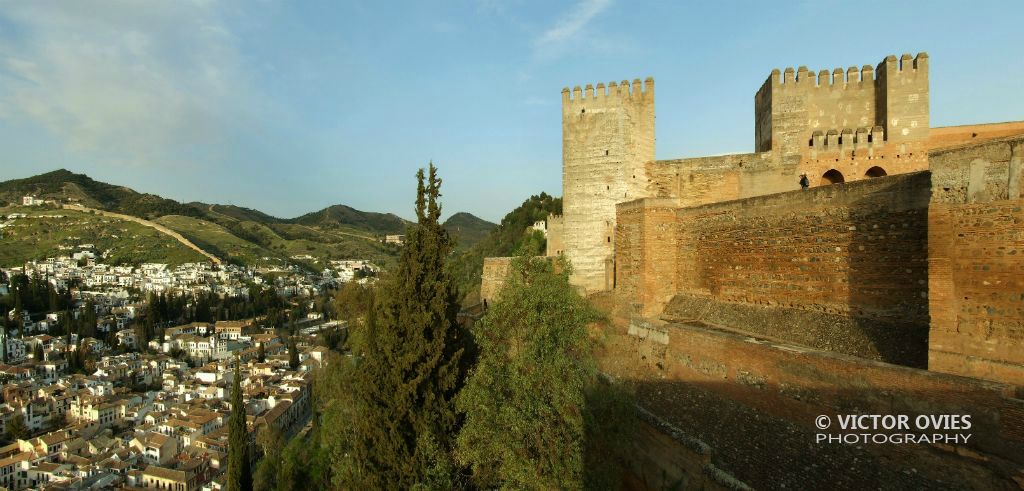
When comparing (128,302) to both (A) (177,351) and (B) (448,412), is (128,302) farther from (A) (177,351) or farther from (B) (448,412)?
(B) (448,412)

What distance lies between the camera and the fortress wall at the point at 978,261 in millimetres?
5785

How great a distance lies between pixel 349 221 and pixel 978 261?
628 feet

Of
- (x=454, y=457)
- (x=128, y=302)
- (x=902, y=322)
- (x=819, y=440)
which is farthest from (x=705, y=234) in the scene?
(x=128, y=302)

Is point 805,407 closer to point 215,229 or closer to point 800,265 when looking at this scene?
point 800,265

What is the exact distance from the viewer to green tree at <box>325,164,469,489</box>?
7992 mm

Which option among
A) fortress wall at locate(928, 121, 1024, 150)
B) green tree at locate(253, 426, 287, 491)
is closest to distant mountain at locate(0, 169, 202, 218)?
green tree at locate(253, 426, 287, 491)

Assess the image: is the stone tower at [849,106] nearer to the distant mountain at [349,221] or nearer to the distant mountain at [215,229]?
the distant mountain at [215,229]

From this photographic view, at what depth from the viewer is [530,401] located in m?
6.46

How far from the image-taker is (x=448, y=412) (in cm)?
827

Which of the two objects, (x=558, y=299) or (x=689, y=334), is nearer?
(x=558, y=299)

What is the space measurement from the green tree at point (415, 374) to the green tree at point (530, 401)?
0.93 m

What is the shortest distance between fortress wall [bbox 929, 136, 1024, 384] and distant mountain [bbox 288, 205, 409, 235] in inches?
6882

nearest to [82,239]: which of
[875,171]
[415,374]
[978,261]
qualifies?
[415,374]

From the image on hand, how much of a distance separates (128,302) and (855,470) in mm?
98393
